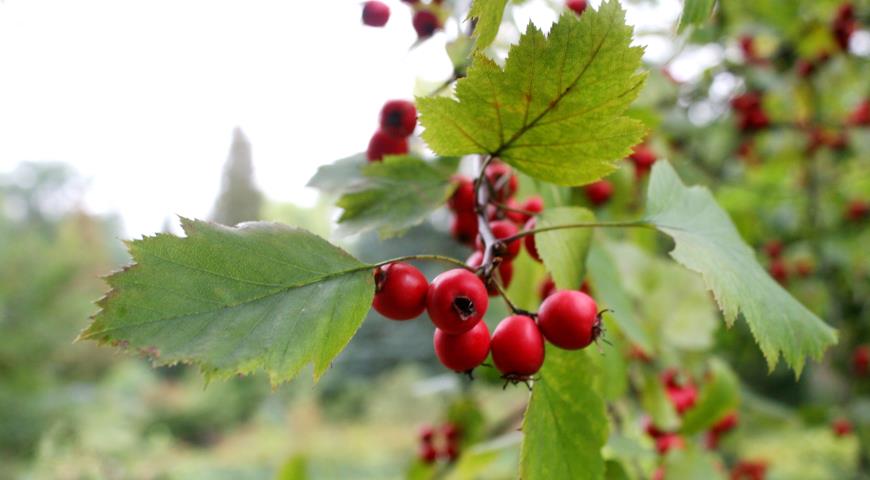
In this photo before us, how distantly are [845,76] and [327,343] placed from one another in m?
3.10

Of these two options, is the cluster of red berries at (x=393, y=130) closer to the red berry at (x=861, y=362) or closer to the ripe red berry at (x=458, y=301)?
the ripe red berry at (x=458, y=301)

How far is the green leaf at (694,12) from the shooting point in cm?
58

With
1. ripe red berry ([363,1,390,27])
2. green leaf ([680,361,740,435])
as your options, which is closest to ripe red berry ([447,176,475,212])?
ripe red berry ([363,1,390,27])

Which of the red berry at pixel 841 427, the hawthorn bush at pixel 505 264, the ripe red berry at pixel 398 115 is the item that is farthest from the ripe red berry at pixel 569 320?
the red berry at pixel 841 427

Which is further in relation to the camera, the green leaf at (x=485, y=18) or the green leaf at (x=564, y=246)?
the green leaf at (x=564, y=246)

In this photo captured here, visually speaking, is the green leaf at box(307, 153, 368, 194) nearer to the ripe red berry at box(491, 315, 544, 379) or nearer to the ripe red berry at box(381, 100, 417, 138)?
the ripe red berry at box(381, 100, 417, 138)

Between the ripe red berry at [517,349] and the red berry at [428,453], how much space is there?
0.93m

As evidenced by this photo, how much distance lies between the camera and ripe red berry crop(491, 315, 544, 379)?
0.54m

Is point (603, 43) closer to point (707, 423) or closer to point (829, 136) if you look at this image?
point (707, 423)

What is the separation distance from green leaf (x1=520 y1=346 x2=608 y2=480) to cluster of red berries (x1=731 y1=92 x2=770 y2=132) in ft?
7.63

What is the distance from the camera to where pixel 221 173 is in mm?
17516

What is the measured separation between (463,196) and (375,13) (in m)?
0.27

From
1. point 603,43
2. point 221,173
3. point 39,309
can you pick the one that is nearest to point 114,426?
point 39,309

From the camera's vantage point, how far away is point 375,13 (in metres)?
0.83
